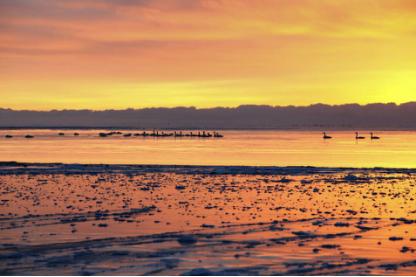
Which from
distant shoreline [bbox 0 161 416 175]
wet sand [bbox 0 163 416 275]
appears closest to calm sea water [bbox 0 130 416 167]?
distant shoreline [bbox 0 161 416 175]

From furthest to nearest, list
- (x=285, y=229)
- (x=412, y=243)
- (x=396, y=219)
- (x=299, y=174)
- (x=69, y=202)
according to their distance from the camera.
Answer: (x=299, y=174)
(x=69, y=202)
(x=396, y=219)
(x=285, y=229)
(x=412, y=243)

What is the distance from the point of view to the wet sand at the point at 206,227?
42.5 feet

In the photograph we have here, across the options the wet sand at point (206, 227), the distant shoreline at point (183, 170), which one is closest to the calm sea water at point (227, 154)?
the distant shoreline at point (183, 170)

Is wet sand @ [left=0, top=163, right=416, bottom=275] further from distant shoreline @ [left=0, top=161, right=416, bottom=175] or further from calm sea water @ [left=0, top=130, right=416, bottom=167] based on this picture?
calm sea water @ [left=0, top=130, right=416, bottom=167]

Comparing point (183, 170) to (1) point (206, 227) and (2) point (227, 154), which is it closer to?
(1) point (206, 227)

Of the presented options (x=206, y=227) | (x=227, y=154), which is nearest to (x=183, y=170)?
(x=206, y=227)

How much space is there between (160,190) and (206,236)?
1114 centimetres

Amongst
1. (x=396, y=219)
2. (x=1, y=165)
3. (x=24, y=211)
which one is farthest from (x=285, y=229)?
(x=1, y=165)

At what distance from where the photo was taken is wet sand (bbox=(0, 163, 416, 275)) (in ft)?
42.5

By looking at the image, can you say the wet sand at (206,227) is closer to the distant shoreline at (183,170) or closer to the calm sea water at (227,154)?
the distant shoreline at (183,170)

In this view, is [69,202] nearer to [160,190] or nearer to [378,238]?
[160,190]

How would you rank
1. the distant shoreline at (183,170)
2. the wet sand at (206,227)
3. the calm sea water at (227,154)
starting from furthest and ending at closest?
the calm sea water at (227,154)
the distant shoreline at (183,170)
the wet sand at (206,227)

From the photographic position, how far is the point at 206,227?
17.5 metres

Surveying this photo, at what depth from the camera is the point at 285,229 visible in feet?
56.4
